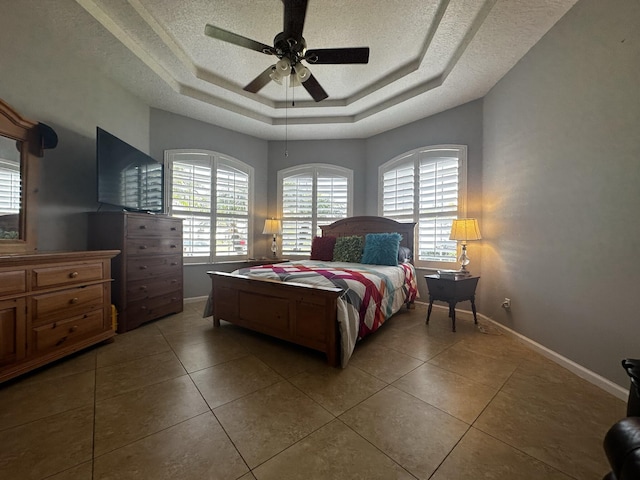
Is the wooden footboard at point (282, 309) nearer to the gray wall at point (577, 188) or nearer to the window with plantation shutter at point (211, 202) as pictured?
the window with plantation shutter at point (211, 202)

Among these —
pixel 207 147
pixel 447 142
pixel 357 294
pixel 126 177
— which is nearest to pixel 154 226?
pixel 126 177

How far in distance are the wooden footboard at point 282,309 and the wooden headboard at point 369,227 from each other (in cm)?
212

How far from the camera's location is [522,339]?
2.49m

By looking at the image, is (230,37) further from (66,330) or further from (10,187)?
(66,330)

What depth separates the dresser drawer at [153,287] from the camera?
2770 millimetres

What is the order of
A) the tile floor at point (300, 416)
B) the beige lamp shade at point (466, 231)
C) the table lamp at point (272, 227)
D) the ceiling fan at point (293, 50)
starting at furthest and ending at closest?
the table lamp at point (272, 227), the beige lamp shade at point (466, 231), the ceiling fan at point (293, 50), the tile floor at point (300, 416)

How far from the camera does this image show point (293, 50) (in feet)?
6.79

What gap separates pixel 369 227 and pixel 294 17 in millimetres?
2887

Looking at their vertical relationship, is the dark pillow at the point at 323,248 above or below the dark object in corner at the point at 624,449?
above

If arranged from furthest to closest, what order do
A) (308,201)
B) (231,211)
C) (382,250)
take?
(308,201) → (231,211) → (382,250)

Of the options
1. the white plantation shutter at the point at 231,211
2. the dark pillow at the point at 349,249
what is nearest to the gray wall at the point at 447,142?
the dark pillow at the point at 349,249

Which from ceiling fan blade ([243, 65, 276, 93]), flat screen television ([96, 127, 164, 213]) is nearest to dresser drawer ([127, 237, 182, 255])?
flat screen television ([96, 127, 164, 213])

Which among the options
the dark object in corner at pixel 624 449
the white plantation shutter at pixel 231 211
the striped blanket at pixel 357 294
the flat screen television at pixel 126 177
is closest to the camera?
the dark object in corner at pixel 624 449

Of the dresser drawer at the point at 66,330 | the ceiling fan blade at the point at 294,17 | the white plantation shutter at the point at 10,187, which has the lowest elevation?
the dresser drawer at the point at 66,330
